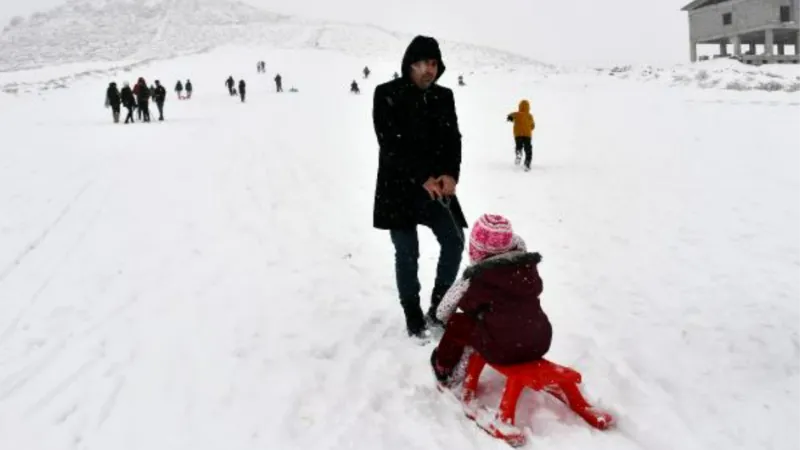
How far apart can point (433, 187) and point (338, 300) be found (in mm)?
1980

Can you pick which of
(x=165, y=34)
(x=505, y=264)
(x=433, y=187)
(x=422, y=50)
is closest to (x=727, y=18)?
(x=422, y=50)

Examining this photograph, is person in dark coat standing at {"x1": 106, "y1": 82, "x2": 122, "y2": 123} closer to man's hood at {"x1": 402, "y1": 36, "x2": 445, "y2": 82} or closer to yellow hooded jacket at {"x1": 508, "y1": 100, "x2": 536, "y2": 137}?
yellow hooded jacket at {"x1": 508, "y1": 100, "x2": 536, "y2": 137}

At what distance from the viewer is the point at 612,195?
34.3ft

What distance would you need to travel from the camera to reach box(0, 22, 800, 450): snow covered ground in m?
3.65

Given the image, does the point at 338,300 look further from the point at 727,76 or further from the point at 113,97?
the point at 727,76

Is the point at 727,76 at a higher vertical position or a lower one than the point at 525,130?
higher

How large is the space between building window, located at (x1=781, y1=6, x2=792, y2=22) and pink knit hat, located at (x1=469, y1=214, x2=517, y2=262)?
182 ft

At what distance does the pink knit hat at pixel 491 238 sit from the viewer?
365 centimetres

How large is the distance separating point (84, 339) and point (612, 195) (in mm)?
8391

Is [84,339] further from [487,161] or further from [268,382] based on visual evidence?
[487,161]

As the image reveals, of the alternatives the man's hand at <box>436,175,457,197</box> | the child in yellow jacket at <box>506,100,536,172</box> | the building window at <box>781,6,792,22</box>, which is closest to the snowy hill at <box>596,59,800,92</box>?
the building window at <box>781,6,792,22</box>

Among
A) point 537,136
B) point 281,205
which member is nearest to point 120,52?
point 537,136

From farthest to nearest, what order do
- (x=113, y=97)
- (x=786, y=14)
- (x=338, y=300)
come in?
1. (x=786, y=14)
2. (x=113, y=97)
3. (x=338, y=300)

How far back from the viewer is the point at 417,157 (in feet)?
14.4
